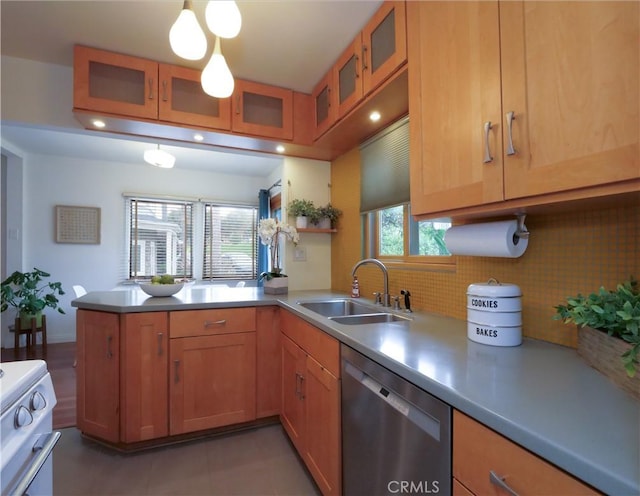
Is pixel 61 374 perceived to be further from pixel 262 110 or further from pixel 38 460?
pixel 262 110

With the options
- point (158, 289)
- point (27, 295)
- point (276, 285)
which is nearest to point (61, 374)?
point (27, 295)

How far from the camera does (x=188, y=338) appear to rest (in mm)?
1879

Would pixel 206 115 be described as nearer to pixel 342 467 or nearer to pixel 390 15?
pixel 390 15

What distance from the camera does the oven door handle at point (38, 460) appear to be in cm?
76

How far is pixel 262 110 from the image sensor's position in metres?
2.26

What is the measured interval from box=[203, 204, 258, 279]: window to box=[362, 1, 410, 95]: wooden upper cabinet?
140 inches

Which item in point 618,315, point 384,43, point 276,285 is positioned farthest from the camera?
point 276,285

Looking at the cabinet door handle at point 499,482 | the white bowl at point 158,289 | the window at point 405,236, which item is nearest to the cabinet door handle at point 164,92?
the white bowl at point 158,289

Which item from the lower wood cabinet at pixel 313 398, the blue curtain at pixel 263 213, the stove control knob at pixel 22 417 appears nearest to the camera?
the stove control knob at pixel 22 417

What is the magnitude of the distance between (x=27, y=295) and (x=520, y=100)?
4.82m

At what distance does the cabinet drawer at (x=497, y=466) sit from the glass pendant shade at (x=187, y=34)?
1.57m

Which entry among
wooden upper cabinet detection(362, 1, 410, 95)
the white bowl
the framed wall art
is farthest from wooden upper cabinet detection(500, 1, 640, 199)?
the framed wall art

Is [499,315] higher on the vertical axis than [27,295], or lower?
higher

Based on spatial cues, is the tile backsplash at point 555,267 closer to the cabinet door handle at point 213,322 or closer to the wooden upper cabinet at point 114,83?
the cabinet door handle at point 213,322
